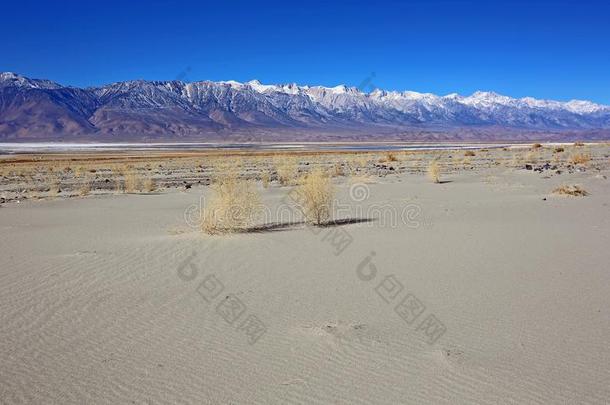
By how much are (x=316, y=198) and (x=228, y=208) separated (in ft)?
5.56

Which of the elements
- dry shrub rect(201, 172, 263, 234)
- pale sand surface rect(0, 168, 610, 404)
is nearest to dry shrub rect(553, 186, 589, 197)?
pale sand surface rect(0, 168, 610, 404)

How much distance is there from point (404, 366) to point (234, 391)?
1189 mm

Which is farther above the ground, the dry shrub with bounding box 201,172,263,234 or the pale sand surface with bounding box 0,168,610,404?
the dry shrub with bounding box 201,172,263,234

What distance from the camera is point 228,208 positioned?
29.1 feet

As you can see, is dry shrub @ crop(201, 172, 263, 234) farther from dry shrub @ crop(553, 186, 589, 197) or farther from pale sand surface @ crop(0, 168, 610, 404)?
dry shrub @ crop(553, 186, 589, 197)

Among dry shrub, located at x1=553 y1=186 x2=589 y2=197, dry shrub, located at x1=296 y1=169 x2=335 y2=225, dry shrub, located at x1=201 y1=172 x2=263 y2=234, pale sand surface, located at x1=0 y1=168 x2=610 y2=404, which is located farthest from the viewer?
dry shrub, located at x1=553 y1=186 x2=589 y2=197

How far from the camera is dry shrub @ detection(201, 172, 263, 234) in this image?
344 inches

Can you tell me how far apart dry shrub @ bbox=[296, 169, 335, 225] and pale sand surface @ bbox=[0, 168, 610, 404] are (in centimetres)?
44

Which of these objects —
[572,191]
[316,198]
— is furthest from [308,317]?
[572,191]

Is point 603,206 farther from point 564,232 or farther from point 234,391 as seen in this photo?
point 234,391

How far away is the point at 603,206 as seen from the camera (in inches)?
457

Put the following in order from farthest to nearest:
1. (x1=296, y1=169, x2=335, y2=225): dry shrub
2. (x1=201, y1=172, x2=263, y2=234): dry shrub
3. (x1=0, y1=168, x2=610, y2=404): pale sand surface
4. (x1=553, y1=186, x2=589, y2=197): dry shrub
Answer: (x1=553, y1=186, x2=589, y2=197): dry shrub < (x1=296, y1=169, x2=335, y2=225): dry shrub < (x1=201, y1=172, x2=263, y2=234): dry shrub < (x1=0, y1=168, x2=610, y2=404): pale sand surface

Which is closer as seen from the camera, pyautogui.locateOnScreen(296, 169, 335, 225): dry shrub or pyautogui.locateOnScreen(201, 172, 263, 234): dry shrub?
pyautogui.locateOnScreen(201, 172, 263, 234): dry shrub

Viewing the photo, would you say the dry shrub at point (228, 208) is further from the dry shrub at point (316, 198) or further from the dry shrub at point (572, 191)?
the dry shrub at point (572, 191)
